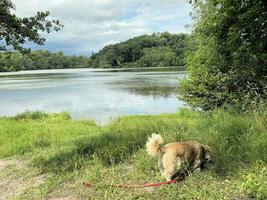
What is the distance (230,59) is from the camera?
42.6ft

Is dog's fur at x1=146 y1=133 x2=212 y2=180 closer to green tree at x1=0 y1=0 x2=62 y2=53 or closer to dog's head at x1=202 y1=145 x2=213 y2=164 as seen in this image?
dog's head at x1=202 y1=145 x2=213 y2=164

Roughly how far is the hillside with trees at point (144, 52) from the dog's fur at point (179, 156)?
124766mm

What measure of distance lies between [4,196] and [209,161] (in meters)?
3.06

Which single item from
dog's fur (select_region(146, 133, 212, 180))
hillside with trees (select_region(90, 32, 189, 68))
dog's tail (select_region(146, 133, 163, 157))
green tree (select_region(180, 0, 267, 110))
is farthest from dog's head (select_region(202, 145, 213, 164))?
hillside with trees (select_region(90, 32, 189, 68))

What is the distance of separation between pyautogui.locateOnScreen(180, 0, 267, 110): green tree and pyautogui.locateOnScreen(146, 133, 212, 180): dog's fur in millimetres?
3349

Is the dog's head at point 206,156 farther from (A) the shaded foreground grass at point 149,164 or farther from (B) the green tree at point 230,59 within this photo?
(B) the green tree at point 230,59

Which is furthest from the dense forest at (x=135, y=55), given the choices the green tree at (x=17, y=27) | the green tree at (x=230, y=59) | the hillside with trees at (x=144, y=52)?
the green tree at (x=17, y=27)

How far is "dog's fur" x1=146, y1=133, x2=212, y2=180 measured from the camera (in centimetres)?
475

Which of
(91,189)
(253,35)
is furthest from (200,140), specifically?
(253,35)

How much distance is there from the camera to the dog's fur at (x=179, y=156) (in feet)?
15.6

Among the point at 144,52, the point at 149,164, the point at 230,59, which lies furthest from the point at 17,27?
the point at 144,52

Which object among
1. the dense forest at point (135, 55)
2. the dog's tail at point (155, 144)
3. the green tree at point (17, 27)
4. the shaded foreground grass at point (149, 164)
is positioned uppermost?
the green tree at point (17, 27)

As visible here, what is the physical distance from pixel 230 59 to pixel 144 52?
14084 centimetres

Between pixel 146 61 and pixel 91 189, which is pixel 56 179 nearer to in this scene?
pixel 91 189
